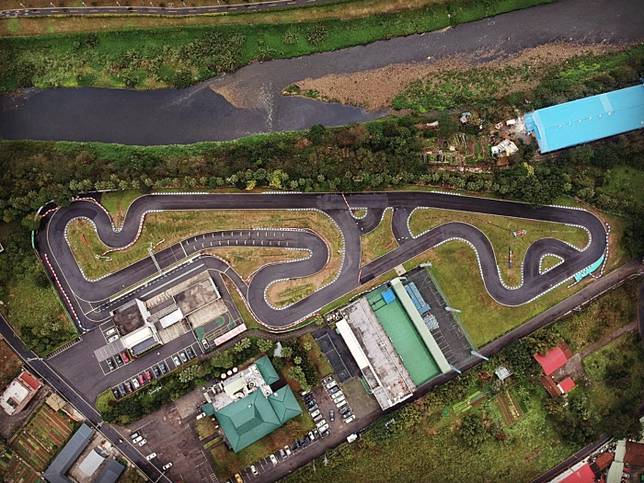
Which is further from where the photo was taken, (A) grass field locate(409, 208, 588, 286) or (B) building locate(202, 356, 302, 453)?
(A) grass field locate(409, 208, 588, 286)

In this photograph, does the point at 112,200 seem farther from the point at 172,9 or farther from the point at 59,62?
the point at 172,9

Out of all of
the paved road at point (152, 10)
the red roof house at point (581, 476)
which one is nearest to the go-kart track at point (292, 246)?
the red roof house at point (581, 476)

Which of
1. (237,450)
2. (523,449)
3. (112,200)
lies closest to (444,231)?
(523,449)

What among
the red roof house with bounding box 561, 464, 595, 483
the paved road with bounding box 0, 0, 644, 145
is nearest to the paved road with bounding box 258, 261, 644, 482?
the red roof house with bounding box 561, 464, 595, 483

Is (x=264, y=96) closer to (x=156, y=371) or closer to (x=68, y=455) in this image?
(x=156, y=371)

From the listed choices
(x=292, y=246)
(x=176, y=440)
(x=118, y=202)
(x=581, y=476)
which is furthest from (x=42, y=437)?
(x=581, y=476)

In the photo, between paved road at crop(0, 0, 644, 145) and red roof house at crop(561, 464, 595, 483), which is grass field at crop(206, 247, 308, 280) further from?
red roof house at crop(561, 464, 595, 483)

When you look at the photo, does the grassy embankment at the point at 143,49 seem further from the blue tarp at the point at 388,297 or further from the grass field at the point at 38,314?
the blue tarp at the point at 388,297
